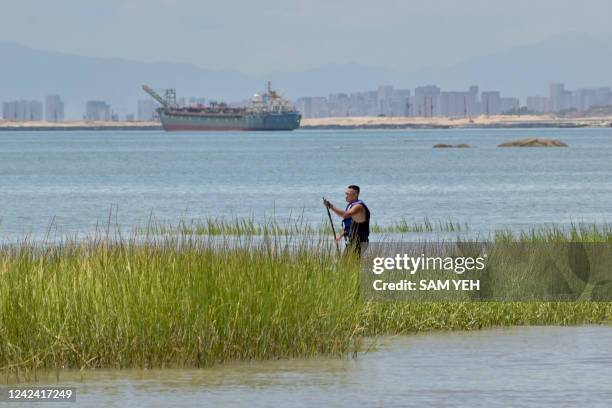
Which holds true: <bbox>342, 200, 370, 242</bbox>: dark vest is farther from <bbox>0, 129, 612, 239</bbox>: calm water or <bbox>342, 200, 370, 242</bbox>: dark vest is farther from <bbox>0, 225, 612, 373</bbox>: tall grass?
<bbox>0, 129, 612, 239</bbox>: calm water

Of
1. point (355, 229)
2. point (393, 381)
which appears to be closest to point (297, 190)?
point (355, 229)

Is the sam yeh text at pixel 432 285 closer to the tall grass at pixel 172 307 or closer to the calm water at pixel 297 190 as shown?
the tall grass at pixel 172 307

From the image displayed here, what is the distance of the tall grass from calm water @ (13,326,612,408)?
0.95ft

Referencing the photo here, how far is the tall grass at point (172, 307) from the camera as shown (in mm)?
18172

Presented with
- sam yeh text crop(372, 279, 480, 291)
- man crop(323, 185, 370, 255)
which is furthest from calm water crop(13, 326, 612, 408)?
man crop(323, 185, 370, 255)

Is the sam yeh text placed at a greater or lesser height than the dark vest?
lesser

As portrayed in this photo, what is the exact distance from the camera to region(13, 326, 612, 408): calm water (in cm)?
1744

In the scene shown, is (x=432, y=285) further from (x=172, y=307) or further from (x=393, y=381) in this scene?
(x=172, y=307)

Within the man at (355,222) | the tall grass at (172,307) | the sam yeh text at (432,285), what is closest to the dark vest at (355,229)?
the man at (355,222)

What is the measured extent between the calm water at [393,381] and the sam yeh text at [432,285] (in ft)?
6.47

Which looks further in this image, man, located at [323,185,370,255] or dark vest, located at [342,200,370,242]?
dark vest, located at [342,200,370,242]

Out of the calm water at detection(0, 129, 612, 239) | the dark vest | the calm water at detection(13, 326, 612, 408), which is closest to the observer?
the calm water at detection(13, 326, 612, 408)

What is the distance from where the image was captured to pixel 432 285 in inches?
944

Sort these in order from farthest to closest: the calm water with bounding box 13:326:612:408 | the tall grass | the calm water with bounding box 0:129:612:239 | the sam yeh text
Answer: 1. the calm water with bounding box 0:129:612:239
2. the sam yeh text
3. the tall grass
4. the calm water with bounding box 13:326:612:408
